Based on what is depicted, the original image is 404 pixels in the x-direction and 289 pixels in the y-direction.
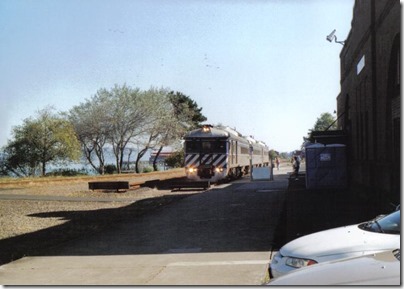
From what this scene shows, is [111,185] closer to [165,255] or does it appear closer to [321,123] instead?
[321,123]

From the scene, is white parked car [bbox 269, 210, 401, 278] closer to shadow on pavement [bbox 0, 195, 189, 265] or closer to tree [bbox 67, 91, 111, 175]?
shadow on pavement [bbox 0, 195, 189, 265]

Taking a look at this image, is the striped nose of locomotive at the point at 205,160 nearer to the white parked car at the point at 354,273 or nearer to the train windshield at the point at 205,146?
the train windshield at the point at 205,146

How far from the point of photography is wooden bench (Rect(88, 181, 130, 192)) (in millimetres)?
18803

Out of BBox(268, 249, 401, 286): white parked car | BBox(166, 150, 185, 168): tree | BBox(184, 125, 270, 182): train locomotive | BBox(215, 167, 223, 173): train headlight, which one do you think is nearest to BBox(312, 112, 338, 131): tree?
BBox(184, 125, 270, 182): train locomotive

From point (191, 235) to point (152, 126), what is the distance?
25.4ft

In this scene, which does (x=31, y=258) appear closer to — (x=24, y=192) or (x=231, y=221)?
(x=231, y=221)

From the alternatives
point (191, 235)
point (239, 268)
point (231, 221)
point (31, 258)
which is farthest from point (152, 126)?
point (239, 268)

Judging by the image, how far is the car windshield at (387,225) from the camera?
4844mm

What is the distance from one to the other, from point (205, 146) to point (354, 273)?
20103 mm

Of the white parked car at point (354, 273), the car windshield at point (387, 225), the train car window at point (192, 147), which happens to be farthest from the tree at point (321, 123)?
the train car window at point (192, 147)

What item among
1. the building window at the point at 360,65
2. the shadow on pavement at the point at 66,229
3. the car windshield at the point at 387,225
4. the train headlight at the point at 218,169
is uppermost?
the building window at the point at 360,65

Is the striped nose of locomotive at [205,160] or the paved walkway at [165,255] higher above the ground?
the striped nose of locomotive at [205,160]

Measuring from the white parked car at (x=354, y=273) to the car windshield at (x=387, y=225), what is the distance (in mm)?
1288

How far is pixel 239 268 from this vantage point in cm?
627
